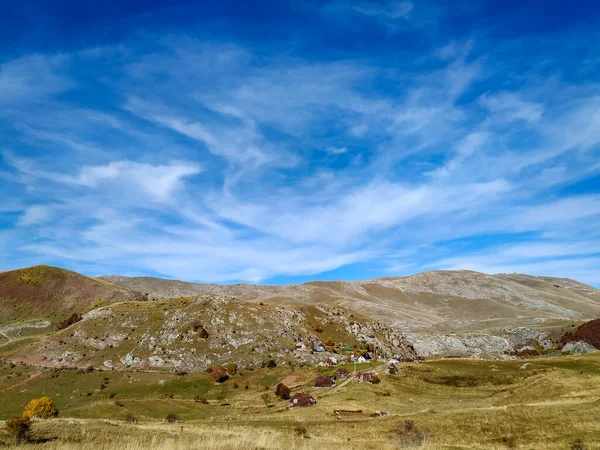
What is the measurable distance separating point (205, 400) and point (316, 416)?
3544 cm

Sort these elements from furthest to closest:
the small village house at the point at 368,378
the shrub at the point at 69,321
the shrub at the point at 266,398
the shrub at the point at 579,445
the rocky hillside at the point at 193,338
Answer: the shrub at the point at 69,321 < the rocky hillside at the point at 193,338 < the small village house at the point at 368,378 < the shrub at the point at 266,398 < the shrub at the point at 579,445

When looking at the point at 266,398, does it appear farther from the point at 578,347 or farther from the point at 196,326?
the point at 578,347

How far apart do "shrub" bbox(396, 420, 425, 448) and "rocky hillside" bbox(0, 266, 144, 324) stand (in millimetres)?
137716

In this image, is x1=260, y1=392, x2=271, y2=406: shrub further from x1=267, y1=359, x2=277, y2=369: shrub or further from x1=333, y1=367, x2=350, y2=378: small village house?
x1=267, y1=359, x2=277, y2=369: shrub

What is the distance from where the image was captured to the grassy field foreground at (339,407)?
88.0ft

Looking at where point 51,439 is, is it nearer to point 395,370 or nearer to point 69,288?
point 395,370

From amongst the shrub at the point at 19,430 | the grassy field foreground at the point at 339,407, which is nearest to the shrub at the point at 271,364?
the grassy field foreground at the point at 339,407

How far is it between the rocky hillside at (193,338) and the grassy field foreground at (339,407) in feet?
23.9

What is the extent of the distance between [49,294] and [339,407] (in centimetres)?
15320

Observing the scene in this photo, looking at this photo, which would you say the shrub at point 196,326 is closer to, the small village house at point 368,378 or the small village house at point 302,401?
the small village house at point 368,378

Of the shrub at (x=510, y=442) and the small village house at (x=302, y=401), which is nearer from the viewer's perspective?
the shrub at (x=510, y=442)

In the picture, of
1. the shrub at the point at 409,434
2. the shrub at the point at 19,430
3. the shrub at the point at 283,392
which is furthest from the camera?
the shrub at the point at 283,392

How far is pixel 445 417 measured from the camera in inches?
1652

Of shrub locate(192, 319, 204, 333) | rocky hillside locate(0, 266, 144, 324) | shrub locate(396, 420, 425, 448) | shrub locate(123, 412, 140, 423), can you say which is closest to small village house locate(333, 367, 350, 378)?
shrub locate(123, 412, 140, 423)
